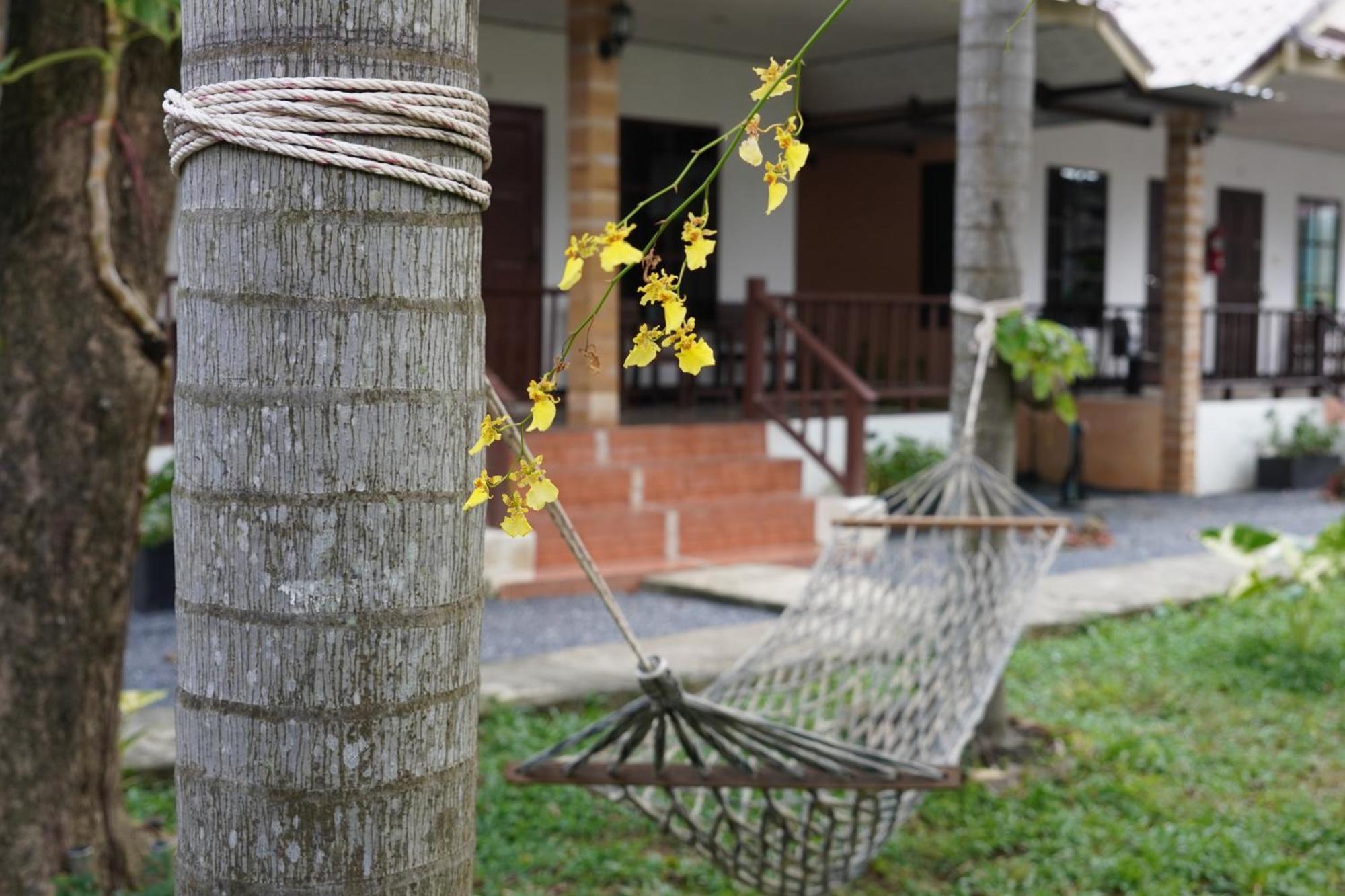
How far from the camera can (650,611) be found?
22.2 ft

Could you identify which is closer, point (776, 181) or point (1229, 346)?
point (776, 181)

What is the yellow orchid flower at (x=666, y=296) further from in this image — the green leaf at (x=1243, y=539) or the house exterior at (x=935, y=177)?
the house exterior at (x=935, y=177)

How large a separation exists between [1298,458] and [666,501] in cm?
642

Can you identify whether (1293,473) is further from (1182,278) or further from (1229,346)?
(1182,278)

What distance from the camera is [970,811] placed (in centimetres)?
411

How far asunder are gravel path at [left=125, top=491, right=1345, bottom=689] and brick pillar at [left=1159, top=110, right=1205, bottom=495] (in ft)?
3.58

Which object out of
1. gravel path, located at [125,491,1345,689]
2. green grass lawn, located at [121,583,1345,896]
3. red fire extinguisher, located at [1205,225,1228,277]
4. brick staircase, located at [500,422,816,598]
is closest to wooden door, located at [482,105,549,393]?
brick staircase, located at [500,422,816,598]

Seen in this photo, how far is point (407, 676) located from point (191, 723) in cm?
19

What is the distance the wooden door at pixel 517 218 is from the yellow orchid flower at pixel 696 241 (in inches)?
317

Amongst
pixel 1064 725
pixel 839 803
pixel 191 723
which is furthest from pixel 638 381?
pixel 191 723

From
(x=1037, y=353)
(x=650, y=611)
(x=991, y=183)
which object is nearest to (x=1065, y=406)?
(x=1037, y=353)

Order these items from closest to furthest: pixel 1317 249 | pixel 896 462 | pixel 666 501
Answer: pixel 666 501
pixel 896 462
pixel 1317 249

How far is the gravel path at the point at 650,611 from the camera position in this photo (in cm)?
593

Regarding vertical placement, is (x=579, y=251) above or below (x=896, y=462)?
above
